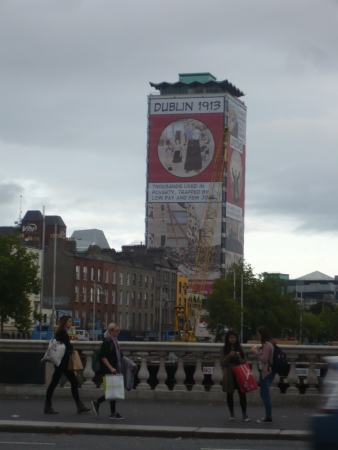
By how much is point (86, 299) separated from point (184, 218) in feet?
194

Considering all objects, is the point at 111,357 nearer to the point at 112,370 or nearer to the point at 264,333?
the point at 112,370

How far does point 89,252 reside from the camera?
5276 inches

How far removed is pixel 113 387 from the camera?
683 inches

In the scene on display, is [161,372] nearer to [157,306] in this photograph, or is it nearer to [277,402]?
[277,402]

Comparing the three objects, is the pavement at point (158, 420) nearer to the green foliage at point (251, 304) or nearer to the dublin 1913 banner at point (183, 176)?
the green foliage at point (251, 304)

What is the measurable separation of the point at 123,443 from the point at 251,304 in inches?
3741

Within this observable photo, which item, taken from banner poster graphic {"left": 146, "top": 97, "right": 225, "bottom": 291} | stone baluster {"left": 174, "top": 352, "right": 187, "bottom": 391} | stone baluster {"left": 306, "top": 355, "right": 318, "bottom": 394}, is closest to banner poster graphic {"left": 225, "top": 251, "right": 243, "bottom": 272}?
banner poster graphic {"left": 146, "top": 97, "right": 225, "bottom": 291}

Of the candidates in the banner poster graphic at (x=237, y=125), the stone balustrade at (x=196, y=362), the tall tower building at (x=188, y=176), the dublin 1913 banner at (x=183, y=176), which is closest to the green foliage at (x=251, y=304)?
the tall tower building at (x=188, y=176)

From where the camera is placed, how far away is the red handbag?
17625mm

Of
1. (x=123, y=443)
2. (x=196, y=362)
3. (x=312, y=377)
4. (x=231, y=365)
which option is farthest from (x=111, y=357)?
(x=312, y=377)

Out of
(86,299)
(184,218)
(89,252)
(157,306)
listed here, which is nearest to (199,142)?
(184,218)

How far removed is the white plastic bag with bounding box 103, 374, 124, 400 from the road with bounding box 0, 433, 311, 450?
1566 mm

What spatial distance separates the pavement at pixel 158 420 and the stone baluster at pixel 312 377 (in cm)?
47

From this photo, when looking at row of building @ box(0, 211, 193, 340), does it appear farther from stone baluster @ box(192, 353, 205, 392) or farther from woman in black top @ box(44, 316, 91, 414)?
woman in black top @ box(44, 316, 91, 414)
